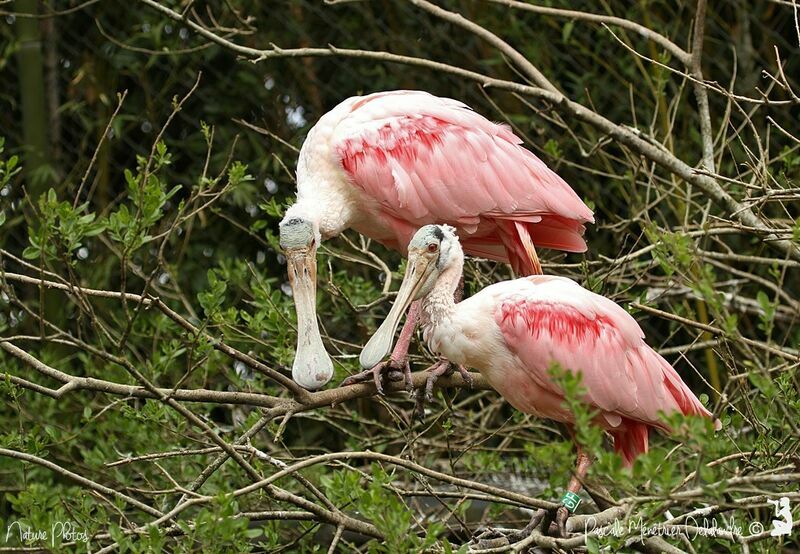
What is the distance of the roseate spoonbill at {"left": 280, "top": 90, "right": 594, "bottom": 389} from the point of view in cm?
399

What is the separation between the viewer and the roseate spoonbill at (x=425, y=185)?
157 inches

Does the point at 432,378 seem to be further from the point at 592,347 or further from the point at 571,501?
the point at 571,501

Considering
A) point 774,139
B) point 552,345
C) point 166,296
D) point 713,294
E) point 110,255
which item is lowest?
point 110,255

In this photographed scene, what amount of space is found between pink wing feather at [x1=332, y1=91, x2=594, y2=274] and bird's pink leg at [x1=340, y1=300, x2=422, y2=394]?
0.98 ft

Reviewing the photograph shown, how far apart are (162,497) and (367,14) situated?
9.96ft

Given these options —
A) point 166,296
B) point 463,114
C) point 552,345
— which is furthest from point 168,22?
point 552,345

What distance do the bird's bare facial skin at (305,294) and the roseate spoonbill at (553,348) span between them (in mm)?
155

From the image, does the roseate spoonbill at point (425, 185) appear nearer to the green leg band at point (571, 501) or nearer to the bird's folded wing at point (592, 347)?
the bird's folded wing at point (592, 347)

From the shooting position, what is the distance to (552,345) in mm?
3402

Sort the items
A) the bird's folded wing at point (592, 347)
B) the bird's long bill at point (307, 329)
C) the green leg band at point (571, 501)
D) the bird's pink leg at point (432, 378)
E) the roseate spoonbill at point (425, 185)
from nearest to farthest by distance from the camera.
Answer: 1. the green leg band at point (571, 501)
2. the bird's folded wing at point (592, 347)
3. the bird's long bill at point (307, 329)
4. the bird's pink leg at point (432, 378)
5. the roseate spoonbill at point (425, 185)

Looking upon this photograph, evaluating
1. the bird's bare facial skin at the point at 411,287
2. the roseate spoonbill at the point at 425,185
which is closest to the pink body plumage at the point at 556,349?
the bird's bare facial skin at the point at 411,287

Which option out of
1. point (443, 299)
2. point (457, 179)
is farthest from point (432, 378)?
point (457, 179)

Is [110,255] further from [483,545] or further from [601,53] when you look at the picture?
[483,545]

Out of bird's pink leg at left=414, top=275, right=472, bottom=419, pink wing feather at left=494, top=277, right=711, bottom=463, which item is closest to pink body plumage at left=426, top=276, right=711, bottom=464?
pink wing feather at left=494, top=277, right=711, bottom=463
